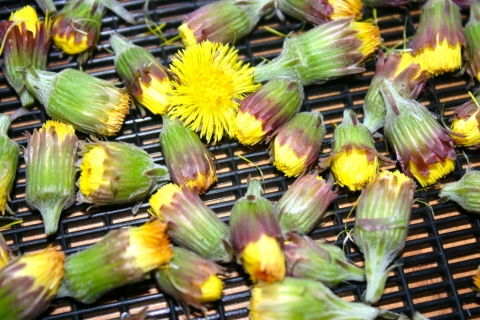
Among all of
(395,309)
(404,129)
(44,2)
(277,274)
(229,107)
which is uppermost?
(44,2)

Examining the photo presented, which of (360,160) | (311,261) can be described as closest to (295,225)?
(311,261)

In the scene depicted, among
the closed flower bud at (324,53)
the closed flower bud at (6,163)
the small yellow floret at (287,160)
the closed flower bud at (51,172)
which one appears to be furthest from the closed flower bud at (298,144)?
the closed flower bud at (6,163)

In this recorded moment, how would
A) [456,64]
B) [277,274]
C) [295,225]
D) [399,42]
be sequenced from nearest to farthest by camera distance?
[277,274], [295,225], [456,64], [399,42]

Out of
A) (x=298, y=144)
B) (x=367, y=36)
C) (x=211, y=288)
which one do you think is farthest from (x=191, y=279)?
(x=367, y=36)

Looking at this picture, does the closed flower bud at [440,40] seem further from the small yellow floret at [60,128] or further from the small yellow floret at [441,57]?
the small yellow floret at [60,128]

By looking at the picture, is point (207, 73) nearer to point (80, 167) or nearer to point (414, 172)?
point (80, 167)

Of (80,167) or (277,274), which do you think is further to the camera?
(80,167)

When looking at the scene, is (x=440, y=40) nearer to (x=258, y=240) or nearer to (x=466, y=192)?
(x=466, y=192)
